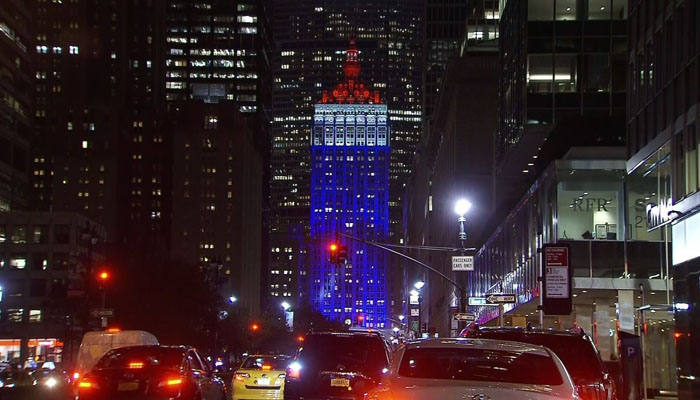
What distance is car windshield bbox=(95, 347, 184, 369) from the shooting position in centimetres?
1653

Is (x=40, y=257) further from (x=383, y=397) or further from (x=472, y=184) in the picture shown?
(x=383, y=397)

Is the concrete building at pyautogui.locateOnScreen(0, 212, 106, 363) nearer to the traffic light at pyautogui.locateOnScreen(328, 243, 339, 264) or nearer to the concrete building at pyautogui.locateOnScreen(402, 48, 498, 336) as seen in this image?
the concrete building at pyautogui.locateOnScreen(402, 48, 498, 336)

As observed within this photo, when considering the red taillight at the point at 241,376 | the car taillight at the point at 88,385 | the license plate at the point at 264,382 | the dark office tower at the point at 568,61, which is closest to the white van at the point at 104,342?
the red taillight at the point at 241,376

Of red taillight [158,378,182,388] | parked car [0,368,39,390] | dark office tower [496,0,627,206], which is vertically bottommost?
parked car [0,368,39,390]

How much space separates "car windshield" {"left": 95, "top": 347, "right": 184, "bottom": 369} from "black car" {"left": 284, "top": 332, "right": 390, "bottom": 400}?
107 inches

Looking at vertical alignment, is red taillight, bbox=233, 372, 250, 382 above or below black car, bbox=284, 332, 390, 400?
below

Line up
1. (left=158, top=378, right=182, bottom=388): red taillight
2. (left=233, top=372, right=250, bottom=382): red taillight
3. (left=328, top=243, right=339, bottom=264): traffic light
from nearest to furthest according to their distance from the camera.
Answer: (left=158, top=378, right=182, bottom=388): red taillight < (left=233, top=372, right=250, bottom=382): red taillight < (left=328, top=243, right=339, bottom=264): traffic light

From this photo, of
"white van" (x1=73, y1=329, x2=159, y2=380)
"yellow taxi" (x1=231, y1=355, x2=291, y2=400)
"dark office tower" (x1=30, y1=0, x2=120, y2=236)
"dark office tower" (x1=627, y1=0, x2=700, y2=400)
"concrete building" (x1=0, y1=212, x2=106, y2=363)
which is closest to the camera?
"dark office tower" (x1=627, y1=0, x2=700, y2=400)

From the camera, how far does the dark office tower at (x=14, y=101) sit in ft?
342

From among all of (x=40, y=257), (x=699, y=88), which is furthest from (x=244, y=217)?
(x=699, y=88)

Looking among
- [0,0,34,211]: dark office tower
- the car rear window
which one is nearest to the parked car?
the car rear window

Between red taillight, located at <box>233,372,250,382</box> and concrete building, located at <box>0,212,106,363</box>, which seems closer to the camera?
red taillight, located at <box>233,372,250,382</box>

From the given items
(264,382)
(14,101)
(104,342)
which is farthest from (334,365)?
(14,101)

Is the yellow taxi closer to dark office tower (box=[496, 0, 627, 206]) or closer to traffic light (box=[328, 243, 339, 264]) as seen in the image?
traffic light (box=[328, 243, 339, 264])
